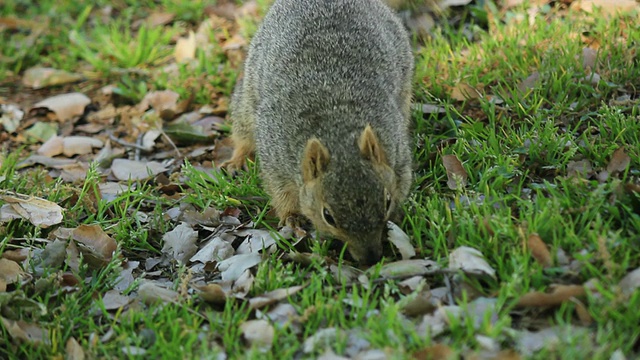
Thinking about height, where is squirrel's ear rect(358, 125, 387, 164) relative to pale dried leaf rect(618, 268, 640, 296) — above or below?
above

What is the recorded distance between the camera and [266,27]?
16.2ft

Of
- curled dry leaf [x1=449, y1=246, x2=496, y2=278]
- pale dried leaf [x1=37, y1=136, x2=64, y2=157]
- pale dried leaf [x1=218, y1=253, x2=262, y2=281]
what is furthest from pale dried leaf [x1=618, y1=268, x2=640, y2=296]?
pale dried leaf [x1=37, y1=136, x2=64, y2=157]

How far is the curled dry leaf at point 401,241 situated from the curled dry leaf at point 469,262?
0.80ft

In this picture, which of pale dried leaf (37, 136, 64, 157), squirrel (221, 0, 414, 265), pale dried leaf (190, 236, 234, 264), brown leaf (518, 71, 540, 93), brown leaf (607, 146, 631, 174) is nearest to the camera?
squirrel (221, 0, 414, 265)

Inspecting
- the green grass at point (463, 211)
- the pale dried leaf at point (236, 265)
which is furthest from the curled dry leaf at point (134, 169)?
the pale dried leaf at point (236, 265)

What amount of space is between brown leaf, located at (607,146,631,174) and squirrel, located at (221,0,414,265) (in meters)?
1.00

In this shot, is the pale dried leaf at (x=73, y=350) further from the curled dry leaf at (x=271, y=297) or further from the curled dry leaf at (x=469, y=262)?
the curled dry leaf at (x=469, y=262)

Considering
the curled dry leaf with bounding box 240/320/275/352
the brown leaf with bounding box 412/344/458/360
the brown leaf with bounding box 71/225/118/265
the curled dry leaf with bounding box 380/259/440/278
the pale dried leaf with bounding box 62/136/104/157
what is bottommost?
the pale dried leaf with bounding box 62/136/104/157

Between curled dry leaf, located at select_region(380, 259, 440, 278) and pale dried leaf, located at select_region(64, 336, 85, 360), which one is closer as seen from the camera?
pale dried leaf, located at select_region(64, 336, 85, 360)

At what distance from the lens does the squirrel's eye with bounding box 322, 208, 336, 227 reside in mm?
3453

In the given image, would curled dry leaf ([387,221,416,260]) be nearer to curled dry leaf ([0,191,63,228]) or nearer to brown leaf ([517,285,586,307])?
brown leaf ([517,285,586,307])

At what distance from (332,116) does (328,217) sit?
66cm

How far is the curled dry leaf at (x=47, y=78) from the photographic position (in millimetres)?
6520

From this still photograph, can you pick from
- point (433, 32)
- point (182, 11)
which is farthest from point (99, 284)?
point (182, 11)
